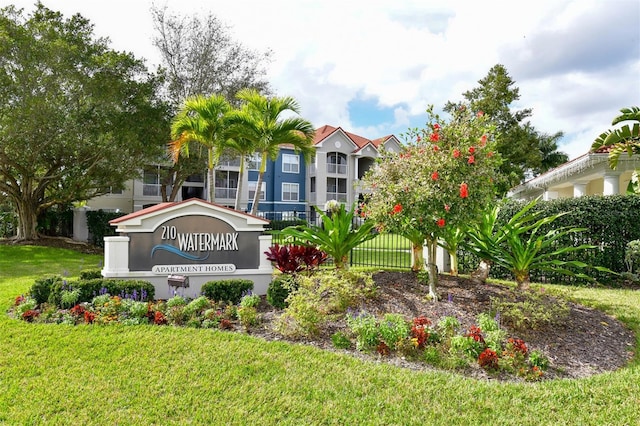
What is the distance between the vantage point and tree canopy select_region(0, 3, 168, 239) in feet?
46.6

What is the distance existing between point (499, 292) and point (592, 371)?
8.94 feet

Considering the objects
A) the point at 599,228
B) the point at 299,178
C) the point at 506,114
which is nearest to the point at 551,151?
the point at 506,114

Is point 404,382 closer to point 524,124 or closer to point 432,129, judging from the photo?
point 432,129

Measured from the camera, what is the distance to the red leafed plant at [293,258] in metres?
7.20

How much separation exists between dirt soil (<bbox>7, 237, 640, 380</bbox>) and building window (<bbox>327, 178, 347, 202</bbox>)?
27928mm

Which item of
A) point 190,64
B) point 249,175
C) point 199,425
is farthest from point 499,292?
point 249,175

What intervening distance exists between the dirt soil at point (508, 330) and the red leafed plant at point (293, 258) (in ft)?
2.65

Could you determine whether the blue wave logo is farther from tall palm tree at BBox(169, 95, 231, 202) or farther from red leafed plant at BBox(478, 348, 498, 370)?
tall palm tree at BBox(169, 95, 231, 202)

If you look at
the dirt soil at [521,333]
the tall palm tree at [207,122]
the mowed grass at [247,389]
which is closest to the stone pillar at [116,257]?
the mowed grass at [247,389]

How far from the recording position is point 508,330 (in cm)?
529

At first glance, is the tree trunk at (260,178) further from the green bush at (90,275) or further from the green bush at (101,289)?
the green bush at (101,289)

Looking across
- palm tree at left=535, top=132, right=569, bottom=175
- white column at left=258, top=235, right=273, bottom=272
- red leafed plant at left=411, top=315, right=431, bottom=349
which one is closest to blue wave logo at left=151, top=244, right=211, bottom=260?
white column at left=258, top=235, right=273, bottom=272

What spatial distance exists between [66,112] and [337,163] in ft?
74.5

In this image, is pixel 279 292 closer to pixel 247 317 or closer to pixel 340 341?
pixel 247 317
